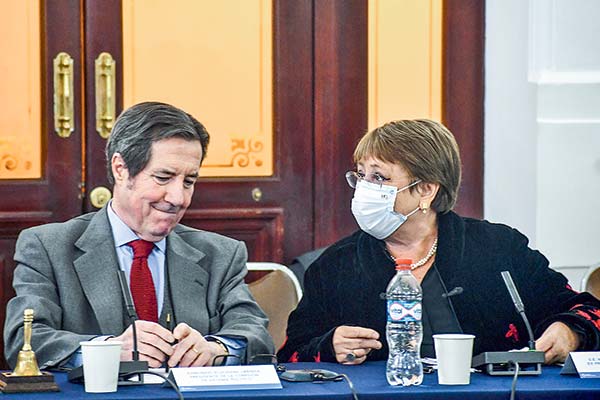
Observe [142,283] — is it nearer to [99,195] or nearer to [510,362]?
[510,362]

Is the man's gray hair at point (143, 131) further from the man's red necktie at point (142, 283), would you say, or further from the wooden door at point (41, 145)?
the wooden door at point (41, 145)

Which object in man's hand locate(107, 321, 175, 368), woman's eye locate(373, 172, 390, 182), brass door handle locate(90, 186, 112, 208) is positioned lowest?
man's hand locate(107, 321, 175, 368)

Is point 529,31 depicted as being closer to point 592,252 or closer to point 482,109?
point 482,109

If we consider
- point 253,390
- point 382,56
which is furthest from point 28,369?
point 382,56

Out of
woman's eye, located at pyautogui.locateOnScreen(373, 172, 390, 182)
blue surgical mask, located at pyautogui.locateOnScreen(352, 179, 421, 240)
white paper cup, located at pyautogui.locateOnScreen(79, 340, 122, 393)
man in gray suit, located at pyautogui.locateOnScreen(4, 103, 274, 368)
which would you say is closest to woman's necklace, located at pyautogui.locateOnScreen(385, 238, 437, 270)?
blue surgical mask, located at pyautogui.locateOnScreen(352, 179, 421, 240)

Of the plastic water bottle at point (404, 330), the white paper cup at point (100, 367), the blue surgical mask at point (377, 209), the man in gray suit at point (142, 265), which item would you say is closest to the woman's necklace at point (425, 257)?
the blue surgical mask at point (377, 209)

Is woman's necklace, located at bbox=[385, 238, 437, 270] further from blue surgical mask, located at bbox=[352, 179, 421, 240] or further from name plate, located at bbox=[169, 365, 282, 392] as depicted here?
name plate, located at bbox=[169, 365, 282, 392]

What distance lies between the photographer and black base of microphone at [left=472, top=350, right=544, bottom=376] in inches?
125

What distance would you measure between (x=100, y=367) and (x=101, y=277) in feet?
2.13

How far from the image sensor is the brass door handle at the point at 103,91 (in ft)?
16.1

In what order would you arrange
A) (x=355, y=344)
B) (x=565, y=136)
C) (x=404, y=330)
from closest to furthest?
(x=404, y=330)
(x=355, y=344)
(x=565, y=136)

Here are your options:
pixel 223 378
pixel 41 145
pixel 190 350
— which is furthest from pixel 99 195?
pixel 223 378

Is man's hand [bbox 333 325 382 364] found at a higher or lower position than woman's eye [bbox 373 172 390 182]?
lower

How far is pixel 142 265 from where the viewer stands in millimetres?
3578
